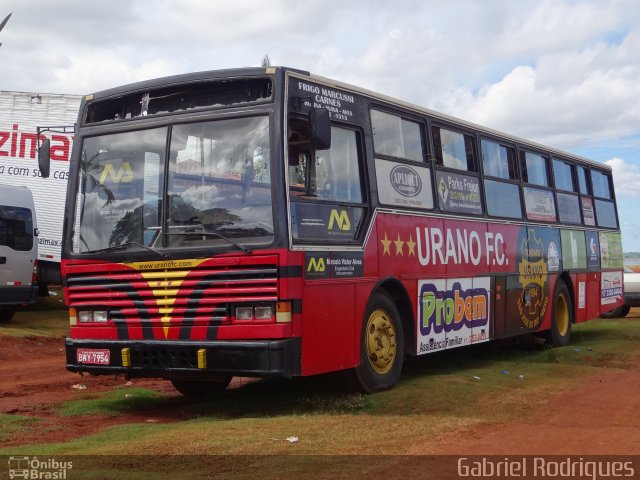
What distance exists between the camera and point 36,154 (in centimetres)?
2209

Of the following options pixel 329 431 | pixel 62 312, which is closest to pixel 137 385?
pixel 329 431

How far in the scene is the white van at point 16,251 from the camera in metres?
17.8

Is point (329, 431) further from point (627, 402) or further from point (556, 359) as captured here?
point (556, 359)

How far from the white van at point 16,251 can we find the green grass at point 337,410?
29.0 ft

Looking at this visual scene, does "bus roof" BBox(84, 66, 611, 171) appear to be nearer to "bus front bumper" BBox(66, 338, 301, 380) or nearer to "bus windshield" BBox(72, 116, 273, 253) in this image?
"bus windshield" BBox(72, 116, 273, 253)

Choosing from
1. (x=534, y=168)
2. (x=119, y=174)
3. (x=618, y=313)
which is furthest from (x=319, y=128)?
(x=618, y=313)

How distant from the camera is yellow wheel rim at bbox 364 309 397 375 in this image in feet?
29.2

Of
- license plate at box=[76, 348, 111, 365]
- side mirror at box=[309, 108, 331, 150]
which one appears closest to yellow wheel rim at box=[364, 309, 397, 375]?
side mirror at box=[309, 108, 331, 150]

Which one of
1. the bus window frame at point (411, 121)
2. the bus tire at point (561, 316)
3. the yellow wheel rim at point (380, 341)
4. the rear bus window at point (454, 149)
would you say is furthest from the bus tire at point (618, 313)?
the yellow wheel rim at point (380, 341)

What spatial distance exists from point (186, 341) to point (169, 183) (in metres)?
1.51

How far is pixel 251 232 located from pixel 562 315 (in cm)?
887

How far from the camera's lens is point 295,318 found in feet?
24.7

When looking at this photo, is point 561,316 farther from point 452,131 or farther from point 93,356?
point 93,356

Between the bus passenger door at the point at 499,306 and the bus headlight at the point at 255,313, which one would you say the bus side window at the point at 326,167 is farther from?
the bus passenger door at the point at 499,306
